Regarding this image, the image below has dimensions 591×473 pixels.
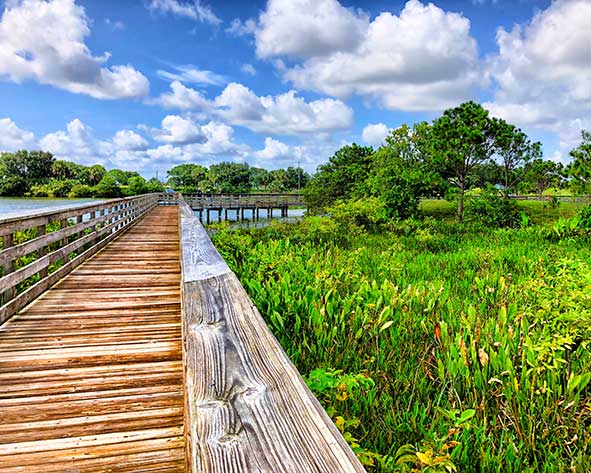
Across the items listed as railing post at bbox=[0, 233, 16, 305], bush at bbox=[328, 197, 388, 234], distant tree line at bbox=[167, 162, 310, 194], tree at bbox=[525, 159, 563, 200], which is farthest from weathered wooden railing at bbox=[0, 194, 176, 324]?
distant tree line at bbox=[167, 162, 310, 194]

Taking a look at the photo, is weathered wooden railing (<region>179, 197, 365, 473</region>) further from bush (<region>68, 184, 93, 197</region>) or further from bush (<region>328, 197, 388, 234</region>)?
bush (<region>68, 184, 93, 197</region>)

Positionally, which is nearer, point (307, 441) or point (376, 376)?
point (307, 441)

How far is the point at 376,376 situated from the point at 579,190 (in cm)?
2324

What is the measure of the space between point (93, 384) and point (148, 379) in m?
0.36

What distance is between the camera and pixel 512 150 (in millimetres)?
30781

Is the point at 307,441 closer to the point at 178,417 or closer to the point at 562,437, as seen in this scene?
the point at 178,417

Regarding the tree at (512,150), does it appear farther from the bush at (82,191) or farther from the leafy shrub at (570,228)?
the bush at (82,191)

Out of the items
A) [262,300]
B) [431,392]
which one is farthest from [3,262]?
[431,392]

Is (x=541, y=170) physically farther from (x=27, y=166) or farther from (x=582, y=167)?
(x=27, y=166)

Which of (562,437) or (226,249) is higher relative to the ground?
(226,249)

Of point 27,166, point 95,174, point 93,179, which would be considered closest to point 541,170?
point 93,179

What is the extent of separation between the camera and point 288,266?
6086mm

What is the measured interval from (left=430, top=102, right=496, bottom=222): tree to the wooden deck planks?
1057 inches

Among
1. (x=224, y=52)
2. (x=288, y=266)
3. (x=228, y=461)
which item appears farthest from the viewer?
(x=224, y=52)
